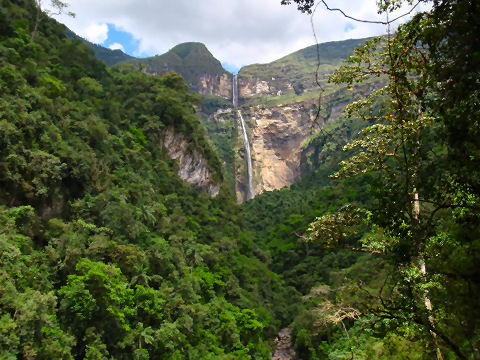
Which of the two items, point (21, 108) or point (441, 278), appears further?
point (21, 108)

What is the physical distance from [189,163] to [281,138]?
2770 inches

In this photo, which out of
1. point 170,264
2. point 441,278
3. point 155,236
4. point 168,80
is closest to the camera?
point 441,278

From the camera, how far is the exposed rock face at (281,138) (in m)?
104

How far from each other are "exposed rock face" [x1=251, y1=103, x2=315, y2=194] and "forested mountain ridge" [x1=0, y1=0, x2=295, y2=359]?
73010mm

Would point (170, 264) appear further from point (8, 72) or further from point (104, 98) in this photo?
point (104, 98)

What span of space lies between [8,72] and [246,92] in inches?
4725

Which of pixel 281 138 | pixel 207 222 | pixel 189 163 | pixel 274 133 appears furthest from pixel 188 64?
pixel 207 222

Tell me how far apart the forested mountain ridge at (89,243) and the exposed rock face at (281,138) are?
73.0 m

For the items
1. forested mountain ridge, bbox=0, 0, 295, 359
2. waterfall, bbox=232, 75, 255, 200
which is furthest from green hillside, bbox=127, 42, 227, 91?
forested mountain ridge, bbox=0, 0, 295, 359

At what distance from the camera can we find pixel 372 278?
87.7 ft

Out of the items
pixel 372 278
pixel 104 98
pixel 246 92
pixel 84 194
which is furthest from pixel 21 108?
pixel 246 92

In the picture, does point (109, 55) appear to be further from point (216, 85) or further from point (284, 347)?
point (284, 347)

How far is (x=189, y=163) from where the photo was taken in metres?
40.6

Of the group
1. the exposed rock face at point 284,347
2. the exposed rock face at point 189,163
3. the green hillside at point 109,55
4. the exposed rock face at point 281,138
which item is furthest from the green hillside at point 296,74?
the exposed rock face at point 284,347
